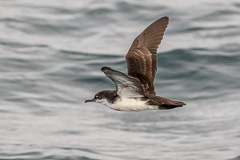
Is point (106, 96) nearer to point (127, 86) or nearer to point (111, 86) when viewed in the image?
point (127, 86)

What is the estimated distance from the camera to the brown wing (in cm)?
941

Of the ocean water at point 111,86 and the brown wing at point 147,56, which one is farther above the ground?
the ocean water at point 111,86

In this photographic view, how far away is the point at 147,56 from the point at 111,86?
565 cm

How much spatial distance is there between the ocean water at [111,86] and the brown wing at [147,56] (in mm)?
3290

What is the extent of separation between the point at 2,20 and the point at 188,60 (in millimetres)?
7464

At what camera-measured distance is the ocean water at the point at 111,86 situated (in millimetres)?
13133

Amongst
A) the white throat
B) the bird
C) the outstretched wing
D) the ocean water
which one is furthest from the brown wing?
the ocean water

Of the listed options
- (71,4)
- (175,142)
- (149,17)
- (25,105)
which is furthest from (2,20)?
(175,142)

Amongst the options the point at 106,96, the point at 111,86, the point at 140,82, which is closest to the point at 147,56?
the point at 106,96

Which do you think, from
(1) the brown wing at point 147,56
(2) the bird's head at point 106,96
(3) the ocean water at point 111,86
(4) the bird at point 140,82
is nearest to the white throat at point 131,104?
(4) the bird at point 140,82

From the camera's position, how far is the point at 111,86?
49.9 feet

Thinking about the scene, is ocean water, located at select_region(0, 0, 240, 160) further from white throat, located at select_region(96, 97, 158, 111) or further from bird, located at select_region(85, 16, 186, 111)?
white throat, located at select_region(96, 97, 158, 111)

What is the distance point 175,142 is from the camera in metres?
13.6

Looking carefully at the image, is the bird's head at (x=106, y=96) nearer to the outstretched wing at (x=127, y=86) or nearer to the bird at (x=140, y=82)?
the bird at (x=140, y=82)
